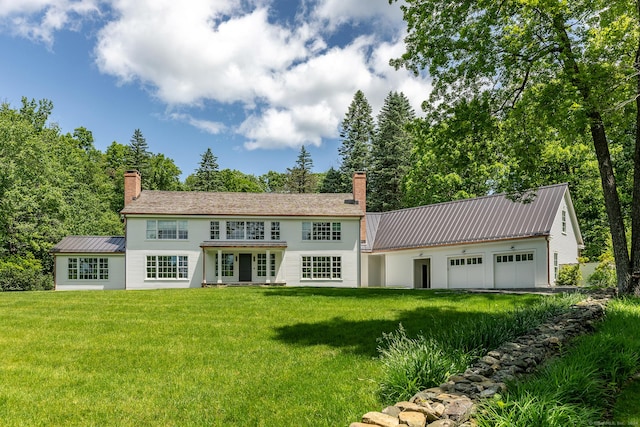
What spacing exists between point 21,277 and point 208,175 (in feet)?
105

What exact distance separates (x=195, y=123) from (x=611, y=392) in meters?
36.7

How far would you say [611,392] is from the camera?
5383mm

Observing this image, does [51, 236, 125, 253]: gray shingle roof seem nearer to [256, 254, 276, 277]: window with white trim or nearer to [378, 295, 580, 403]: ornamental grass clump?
[256, 254, 276, 277]: window with white trim

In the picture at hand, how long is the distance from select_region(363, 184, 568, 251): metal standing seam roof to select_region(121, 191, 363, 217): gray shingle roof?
108 inches

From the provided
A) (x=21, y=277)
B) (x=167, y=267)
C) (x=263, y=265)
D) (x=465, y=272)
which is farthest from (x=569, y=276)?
(x=21, y=277)

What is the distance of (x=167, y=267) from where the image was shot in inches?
1083

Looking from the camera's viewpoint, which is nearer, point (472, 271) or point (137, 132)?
point (472, 271)

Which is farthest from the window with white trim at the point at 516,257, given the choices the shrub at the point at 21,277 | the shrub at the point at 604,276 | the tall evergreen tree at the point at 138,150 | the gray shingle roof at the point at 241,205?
the tall evergreen tree at the point at 138,150

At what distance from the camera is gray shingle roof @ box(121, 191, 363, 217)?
91.4 ft

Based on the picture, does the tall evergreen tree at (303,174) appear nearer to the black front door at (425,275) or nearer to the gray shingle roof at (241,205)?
the gray shingle roof at (241,205)

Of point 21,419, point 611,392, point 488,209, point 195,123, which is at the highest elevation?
point 195,123

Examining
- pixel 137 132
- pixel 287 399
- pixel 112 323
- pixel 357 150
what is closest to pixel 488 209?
pixel 112 323

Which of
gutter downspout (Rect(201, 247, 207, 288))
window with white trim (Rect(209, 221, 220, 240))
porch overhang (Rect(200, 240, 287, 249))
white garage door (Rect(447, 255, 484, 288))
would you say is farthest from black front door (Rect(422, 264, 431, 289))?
gutter downspout (Rect(201, 247, 207, 288))

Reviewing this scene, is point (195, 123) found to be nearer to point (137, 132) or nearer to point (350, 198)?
point (350, 198)
